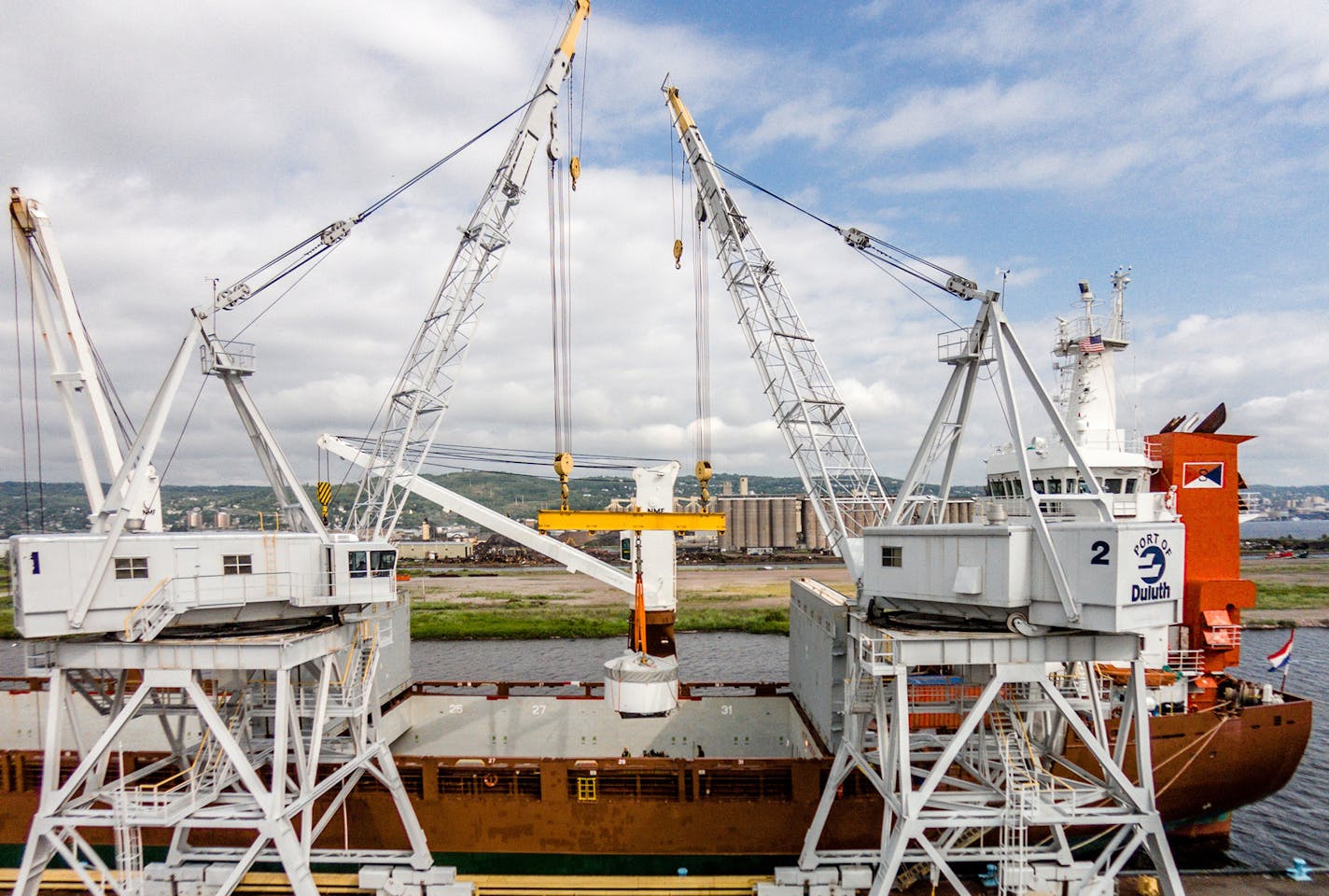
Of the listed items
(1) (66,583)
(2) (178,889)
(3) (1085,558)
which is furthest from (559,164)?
(2) (178,889)

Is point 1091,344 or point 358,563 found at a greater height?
point 1091,344

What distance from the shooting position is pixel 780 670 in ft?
158

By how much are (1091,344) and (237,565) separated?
30.0 m

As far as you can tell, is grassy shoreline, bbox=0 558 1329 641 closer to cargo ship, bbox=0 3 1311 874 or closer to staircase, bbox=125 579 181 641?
cargo ship, bbox=0 3 1311 874

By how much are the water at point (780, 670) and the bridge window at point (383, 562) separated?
2817 cm

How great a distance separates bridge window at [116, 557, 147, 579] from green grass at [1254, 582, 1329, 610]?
9543 centimetres

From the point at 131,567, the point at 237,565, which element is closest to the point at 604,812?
the point at 237,565

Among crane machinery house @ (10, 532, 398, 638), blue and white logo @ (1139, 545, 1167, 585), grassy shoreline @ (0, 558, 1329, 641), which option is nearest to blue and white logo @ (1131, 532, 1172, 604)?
blue and white logo @ (1139, 545, 1167, 585)

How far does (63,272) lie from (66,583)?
8476 millimetres

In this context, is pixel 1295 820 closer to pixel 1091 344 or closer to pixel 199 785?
pixel 1091 344

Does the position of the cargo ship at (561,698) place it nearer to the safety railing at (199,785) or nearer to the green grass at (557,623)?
the safety railing at (199,785)

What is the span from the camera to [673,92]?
2969 cm

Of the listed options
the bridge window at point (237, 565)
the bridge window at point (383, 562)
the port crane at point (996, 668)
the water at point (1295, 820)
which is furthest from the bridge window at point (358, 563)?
the water at point (1295, 820)

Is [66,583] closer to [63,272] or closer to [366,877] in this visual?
[63,272]
